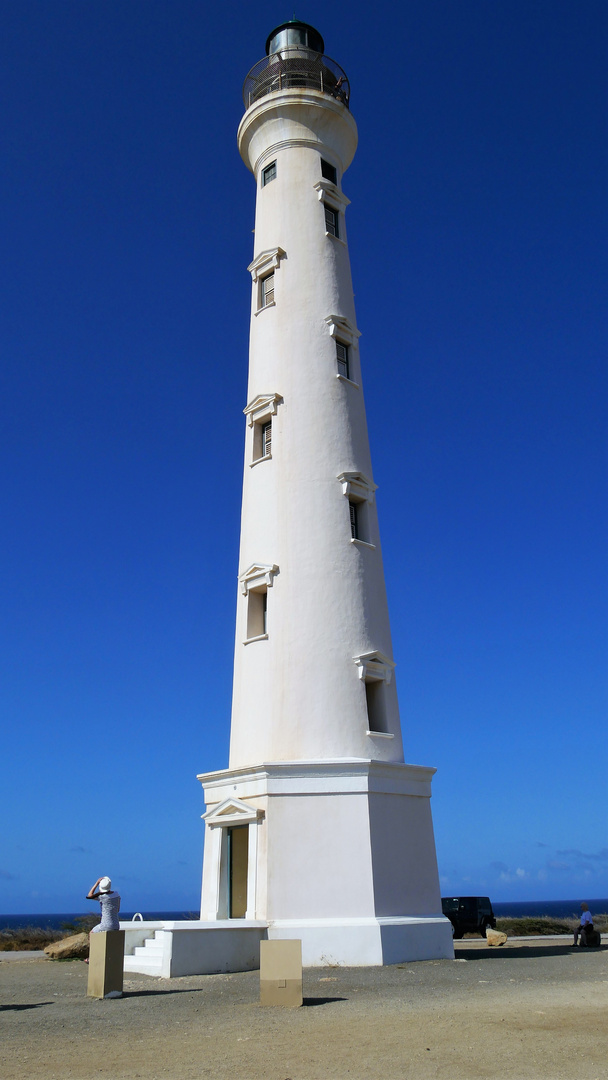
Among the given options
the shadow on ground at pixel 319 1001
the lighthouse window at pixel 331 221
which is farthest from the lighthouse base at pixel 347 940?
the lighthouse window at pixel 331 221

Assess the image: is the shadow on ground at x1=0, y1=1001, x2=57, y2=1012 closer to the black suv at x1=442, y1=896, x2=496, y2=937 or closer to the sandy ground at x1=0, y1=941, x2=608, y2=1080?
the sandy ground at x1=0, y1=941, x2=608, y2=1080

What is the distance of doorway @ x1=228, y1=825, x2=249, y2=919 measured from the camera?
65.5ft

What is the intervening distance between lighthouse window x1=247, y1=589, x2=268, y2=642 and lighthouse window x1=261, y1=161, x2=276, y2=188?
44.6 feet

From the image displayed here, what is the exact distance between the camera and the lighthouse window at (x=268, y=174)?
26331mm

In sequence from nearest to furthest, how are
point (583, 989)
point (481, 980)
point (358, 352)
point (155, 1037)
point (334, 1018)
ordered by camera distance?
1. point (155, 1037)
2. point (334, 1018)
3. point (583, 989)
4. point (481, 980)
5. point (358, 352)

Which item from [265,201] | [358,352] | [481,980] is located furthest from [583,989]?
[265,201]

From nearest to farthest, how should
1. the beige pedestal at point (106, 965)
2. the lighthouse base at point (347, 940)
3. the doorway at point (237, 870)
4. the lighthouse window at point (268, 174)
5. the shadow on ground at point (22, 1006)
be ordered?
the shadow on ground at point (22, 1006) < the beige pedestal at point (106, 965) < the lighthouse base at point (347, 940) < the doorway at point (237, 870) < the lighthouse window at point (268, 174)

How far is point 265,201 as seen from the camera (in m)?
26.0

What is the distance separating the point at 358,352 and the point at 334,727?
11.5 m

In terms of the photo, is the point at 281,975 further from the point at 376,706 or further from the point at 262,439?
the point at 262,439

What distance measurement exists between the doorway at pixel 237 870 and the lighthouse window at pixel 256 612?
4.91 metres

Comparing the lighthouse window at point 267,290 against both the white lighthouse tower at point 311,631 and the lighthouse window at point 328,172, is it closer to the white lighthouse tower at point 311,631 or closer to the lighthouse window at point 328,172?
the white lighthouse tower at point 311,631

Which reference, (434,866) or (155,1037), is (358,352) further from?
(155,1037)

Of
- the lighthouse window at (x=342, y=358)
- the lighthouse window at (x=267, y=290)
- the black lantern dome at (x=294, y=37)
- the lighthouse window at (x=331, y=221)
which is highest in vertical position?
the black lantern dome at (x=294, y=37)
